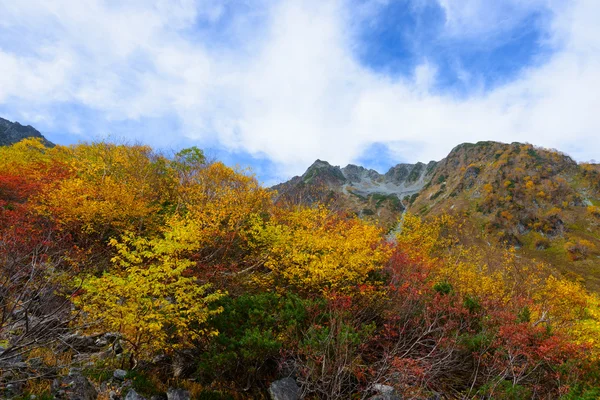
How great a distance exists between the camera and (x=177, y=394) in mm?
8273

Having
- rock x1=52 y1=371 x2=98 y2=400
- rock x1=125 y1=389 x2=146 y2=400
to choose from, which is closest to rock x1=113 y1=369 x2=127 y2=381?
rock x1=52 y1=371 x2=98 y2=400

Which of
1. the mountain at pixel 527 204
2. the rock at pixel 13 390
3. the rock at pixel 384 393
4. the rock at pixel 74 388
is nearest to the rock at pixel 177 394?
the rock at pixel 74 388

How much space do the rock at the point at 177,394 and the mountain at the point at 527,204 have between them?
54117 mm

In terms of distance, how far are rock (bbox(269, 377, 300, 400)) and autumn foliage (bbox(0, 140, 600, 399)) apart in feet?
1.23

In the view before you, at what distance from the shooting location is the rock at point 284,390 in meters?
8.30

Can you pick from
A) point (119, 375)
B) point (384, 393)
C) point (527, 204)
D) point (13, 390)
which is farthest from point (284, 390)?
point (527, 204)

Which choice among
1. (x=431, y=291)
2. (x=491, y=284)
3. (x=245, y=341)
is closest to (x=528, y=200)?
(x=491, y=284)

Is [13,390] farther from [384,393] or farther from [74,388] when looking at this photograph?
[384,393]

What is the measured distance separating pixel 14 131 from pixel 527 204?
207336 millimetres

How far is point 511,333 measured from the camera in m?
10.1

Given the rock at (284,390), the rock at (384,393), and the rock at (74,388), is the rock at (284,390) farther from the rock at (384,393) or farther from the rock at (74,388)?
the rock at (74,388)

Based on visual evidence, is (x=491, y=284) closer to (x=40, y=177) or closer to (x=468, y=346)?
(x=468, y=346)

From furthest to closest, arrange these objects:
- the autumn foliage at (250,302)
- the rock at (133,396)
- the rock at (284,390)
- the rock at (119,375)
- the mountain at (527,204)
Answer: the mountain at (527,204) → the rock at (119,375) → the autumn foliage at (250,302) → the rock at (284,390) → the rock at (133,396)

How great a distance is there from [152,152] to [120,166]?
15.9ft
